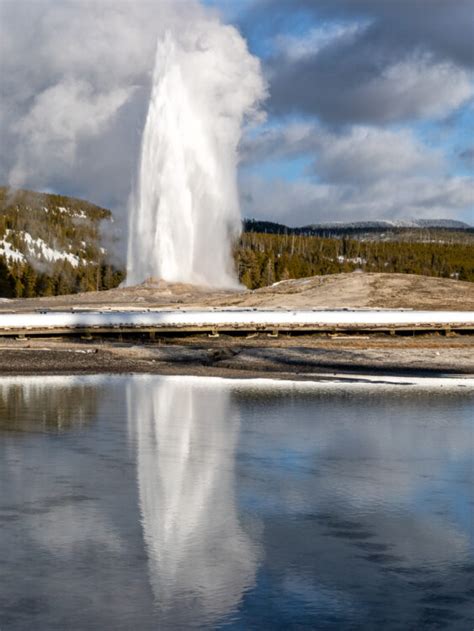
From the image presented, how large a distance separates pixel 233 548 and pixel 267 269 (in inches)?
3735

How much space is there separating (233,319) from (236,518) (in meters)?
32.0

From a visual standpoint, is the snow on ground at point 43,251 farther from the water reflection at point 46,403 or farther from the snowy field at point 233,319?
the water reflection at point 46,403

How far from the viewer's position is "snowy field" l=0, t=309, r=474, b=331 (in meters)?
44.0

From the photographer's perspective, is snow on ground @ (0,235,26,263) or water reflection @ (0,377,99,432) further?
snow on ground @ (0,235,26,263)

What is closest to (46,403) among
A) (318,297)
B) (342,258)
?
(318,297)

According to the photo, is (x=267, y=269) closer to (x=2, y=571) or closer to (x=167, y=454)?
(x=167, y=454)

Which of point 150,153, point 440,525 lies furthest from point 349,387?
point 150,153

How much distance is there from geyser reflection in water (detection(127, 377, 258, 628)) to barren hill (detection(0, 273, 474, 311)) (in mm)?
34274

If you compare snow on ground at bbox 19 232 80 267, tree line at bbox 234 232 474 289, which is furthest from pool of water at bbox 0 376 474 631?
snow on ground at bbox 19 232 80 267

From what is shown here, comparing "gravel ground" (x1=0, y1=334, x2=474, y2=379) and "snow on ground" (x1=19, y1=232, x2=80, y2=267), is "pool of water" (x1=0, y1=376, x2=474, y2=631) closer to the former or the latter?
"gravel ground" (x1=0, y1=334, x2=474, y2=379)

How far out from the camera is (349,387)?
92.7 ft

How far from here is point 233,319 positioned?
4541cm

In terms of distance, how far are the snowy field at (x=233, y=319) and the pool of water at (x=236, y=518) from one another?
2077 centimetres

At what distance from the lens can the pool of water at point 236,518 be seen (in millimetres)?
10180
